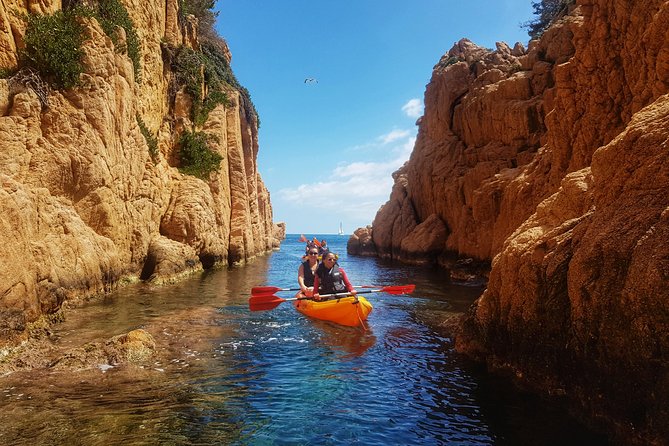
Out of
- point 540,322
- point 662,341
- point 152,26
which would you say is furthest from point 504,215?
point 152,26

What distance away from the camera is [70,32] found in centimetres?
1521

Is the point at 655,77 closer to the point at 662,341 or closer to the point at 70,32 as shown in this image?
the point at 662,341

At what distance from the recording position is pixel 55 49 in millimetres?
14438

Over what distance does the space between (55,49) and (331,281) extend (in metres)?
12.0

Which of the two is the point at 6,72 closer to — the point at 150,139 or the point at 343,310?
the point at 150,139

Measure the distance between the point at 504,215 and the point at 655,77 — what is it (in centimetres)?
1141

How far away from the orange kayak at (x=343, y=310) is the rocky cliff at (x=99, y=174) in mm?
7123

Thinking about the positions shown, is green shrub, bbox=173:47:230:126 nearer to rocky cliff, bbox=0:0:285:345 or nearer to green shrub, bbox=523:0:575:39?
rocky cliff, bbox=0:0:285:345

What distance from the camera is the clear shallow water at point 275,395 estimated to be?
224 inches

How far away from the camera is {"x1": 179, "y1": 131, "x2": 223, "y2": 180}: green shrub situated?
2742 centimetres

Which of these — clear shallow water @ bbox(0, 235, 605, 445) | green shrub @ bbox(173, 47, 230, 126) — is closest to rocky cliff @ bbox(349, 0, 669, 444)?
clear shallow water @ bbox(0, 235, 605, 445)

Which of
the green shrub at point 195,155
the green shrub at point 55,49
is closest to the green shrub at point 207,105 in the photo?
the green shrub at point 195,155

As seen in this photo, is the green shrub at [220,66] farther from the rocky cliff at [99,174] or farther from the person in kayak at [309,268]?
the person in kayak at [309,268]

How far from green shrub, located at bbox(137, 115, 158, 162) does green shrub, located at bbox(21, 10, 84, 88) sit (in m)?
6.53
